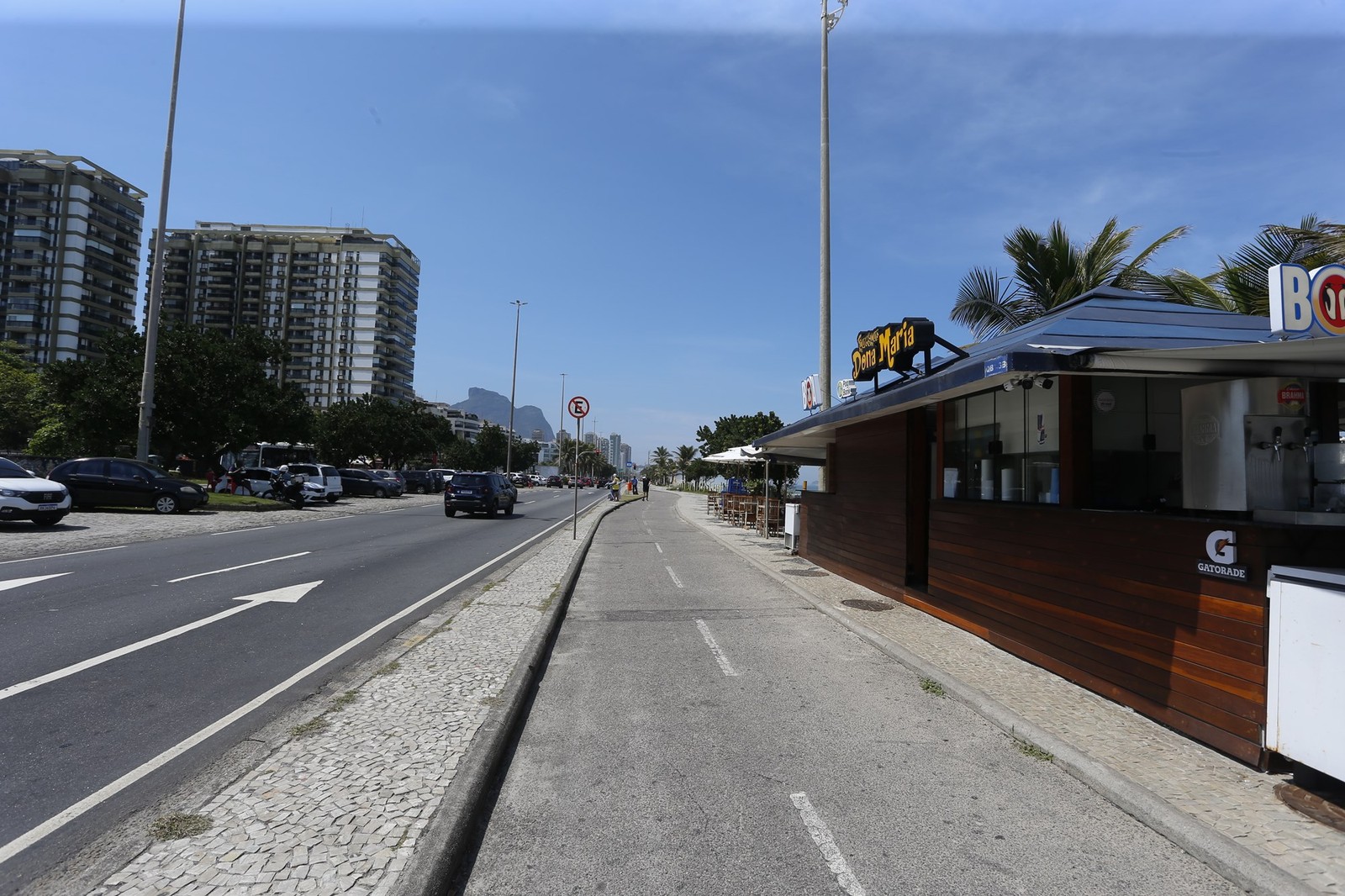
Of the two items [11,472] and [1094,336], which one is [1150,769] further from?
[11,472]

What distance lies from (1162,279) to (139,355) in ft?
115

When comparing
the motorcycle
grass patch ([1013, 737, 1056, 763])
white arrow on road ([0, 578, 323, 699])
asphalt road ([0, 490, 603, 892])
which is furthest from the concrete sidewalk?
the motorcycle

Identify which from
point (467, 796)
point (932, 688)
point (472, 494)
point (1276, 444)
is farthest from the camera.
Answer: point (472, 494)

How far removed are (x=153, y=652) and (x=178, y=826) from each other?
13.3ft

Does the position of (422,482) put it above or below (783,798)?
above

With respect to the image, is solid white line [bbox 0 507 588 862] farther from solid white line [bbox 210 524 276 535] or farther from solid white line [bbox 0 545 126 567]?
solid white line [bbox 210 524 276 535]

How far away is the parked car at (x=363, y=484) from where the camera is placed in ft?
133

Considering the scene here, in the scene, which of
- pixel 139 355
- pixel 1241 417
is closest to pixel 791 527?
pixel 1241 417

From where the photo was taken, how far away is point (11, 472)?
1706 cm

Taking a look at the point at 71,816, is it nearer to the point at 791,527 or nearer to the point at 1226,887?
the point at 1226,887

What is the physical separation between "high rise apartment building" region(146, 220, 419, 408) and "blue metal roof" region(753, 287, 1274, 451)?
422 feet

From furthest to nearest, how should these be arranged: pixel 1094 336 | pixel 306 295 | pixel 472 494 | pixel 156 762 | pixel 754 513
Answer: pixel 306 295
pixel 472 494
pixel 754 513
pixel 1094 336
pixel 156 762

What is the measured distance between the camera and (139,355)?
29.6m

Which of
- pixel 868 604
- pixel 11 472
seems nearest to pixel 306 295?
Result: pixel 11 472
